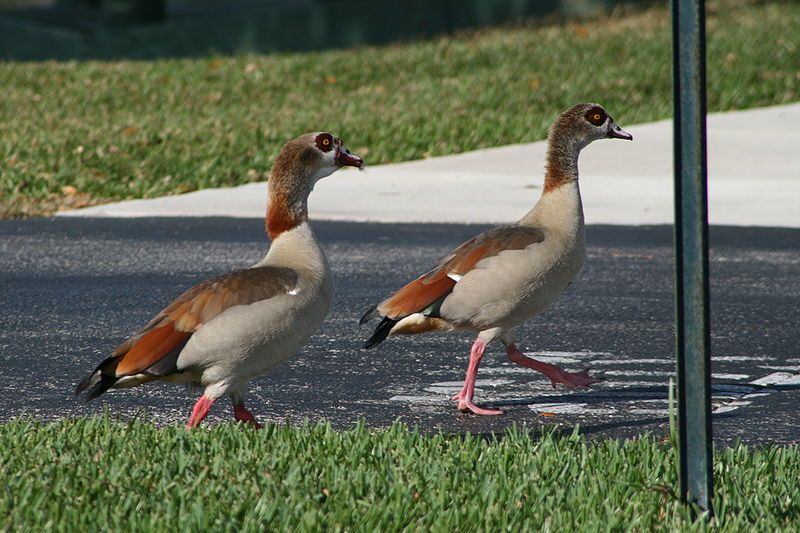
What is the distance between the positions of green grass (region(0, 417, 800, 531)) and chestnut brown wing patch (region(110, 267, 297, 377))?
37 centimetres

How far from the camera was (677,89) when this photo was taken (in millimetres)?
4836

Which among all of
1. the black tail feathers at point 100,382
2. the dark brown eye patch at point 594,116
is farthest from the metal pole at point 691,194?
the dark brown eye patch at point 594,116

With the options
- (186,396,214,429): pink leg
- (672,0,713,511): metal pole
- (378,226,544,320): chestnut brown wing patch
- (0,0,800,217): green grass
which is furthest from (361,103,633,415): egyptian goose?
(0,0,800,217): green grass

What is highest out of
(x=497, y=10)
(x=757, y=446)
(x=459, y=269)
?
(x=497, y=10)

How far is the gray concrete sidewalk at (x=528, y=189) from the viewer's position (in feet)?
42.1

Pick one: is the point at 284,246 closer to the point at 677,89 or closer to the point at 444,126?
the point at 677,89

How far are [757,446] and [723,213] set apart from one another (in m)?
6.61

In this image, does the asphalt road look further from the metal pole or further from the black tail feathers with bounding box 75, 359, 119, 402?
the metal pole

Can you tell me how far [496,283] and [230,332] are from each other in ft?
4.40

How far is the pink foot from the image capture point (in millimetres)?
6906

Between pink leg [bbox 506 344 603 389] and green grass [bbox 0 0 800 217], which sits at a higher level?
green grass [bbox 0 0 800 217]

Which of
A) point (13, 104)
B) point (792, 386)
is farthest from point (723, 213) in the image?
point (13, 104)

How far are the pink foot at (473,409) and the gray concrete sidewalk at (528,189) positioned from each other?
5.51m

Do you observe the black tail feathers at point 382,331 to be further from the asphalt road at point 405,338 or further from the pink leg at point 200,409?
the pink leg at point 200,409
